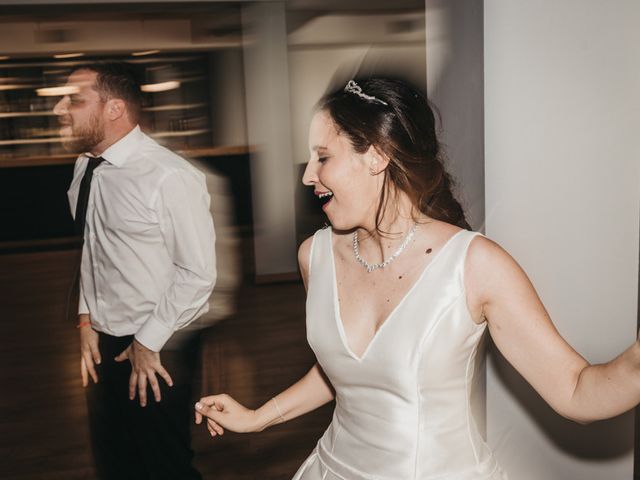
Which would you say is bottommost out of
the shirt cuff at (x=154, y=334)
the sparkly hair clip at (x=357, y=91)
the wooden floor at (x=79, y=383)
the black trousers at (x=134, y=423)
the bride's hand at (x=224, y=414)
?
the wooden floor at (x=79, y=383)

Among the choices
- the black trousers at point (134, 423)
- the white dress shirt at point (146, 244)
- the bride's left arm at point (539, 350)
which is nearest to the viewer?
the bride's left arm at point (539, 350)

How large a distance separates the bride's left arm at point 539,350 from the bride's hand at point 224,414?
564 mm

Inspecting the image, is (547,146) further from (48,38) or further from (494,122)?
(48,38)

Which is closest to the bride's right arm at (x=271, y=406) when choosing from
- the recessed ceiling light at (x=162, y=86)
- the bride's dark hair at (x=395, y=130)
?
the bride's dark hair at (x=395, y=130)

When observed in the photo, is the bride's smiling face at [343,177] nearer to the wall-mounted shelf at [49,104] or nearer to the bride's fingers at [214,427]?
the bride's fingers at [214,427]

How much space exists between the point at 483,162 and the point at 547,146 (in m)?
0.18

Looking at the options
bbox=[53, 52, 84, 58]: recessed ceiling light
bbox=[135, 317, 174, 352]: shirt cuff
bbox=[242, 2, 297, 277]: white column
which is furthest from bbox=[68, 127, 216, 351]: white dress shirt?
bbox=[53, 52, 84, 58]: recessed ceiling light

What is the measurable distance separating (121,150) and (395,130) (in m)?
1.34

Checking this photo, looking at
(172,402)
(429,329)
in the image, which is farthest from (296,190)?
(429,329)

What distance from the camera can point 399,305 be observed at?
1.38 meters

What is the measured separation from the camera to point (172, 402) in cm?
251

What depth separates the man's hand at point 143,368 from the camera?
7.88 ft

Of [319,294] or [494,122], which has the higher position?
[494,122]

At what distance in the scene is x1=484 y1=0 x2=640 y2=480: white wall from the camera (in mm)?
1821
